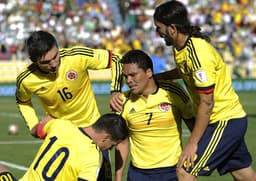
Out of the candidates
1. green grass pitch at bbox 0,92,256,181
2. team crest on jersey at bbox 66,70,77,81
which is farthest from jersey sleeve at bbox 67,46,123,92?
green grass pitch at bbox 0,92,256,181

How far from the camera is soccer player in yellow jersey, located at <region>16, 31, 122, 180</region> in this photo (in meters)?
8.63

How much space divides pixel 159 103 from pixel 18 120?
46.3 feet

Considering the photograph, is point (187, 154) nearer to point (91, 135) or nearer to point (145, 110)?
point (145, 110)

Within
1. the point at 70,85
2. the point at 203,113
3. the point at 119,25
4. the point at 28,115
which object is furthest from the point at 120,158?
the point at 119,25

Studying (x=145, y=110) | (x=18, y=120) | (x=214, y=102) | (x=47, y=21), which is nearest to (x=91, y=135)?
(x=145, y=110)

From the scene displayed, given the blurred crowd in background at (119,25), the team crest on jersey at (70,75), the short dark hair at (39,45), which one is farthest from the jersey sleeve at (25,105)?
the blurred crowd in background at (119,25)

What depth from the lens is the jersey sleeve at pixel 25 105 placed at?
8.79 metres

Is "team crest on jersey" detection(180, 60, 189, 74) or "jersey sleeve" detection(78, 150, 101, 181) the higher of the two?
"team crest on jersey" detection(180, 60, 189, 74)

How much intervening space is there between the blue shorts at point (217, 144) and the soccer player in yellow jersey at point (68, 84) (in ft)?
3.87

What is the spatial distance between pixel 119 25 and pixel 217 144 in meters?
29.2

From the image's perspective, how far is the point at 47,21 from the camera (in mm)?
35781

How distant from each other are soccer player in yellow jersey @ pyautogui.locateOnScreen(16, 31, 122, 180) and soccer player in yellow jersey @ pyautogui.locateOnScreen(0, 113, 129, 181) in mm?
1656

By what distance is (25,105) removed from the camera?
9.02 m

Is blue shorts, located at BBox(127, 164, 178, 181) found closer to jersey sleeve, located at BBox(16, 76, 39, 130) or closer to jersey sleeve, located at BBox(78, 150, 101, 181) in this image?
jersey sleeve, located at BBox(78, 150, 101, 181)
